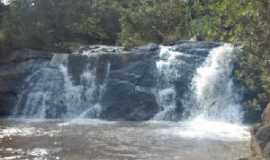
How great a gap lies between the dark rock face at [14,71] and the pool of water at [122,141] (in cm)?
425

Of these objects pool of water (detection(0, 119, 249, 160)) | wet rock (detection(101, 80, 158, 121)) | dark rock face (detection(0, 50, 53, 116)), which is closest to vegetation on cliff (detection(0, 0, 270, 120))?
dark rock face (detection(0, 50, 53, 116))

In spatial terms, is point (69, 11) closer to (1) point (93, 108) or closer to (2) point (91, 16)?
(2) point (91, 16)

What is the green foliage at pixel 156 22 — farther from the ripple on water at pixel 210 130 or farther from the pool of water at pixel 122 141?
the pool of water at pixel 122 141

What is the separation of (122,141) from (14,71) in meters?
10.4

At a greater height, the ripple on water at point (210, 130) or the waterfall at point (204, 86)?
the waterfall at point (204, 86)

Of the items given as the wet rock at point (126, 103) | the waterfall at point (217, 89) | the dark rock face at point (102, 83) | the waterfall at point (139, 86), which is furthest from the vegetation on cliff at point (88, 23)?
the wet rock at point (126, 103)

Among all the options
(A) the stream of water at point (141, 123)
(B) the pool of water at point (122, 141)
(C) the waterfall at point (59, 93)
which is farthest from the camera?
(C) the waterfall at point (59, 93)

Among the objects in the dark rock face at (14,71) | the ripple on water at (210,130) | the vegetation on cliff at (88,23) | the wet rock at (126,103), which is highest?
the vegetation on cliff at (88,23)

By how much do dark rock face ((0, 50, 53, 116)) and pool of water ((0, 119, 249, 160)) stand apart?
4250 mm

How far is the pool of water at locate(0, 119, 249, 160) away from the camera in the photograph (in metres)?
10.6

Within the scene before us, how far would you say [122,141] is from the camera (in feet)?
40.5

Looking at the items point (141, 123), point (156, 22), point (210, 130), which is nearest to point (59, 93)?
point (141, 123)

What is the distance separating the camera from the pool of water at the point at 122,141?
10.6 meters

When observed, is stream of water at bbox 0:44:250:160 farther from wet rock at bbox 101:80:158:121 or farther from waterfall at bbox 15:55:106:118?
wet rock at bbox 101:80:158:121
